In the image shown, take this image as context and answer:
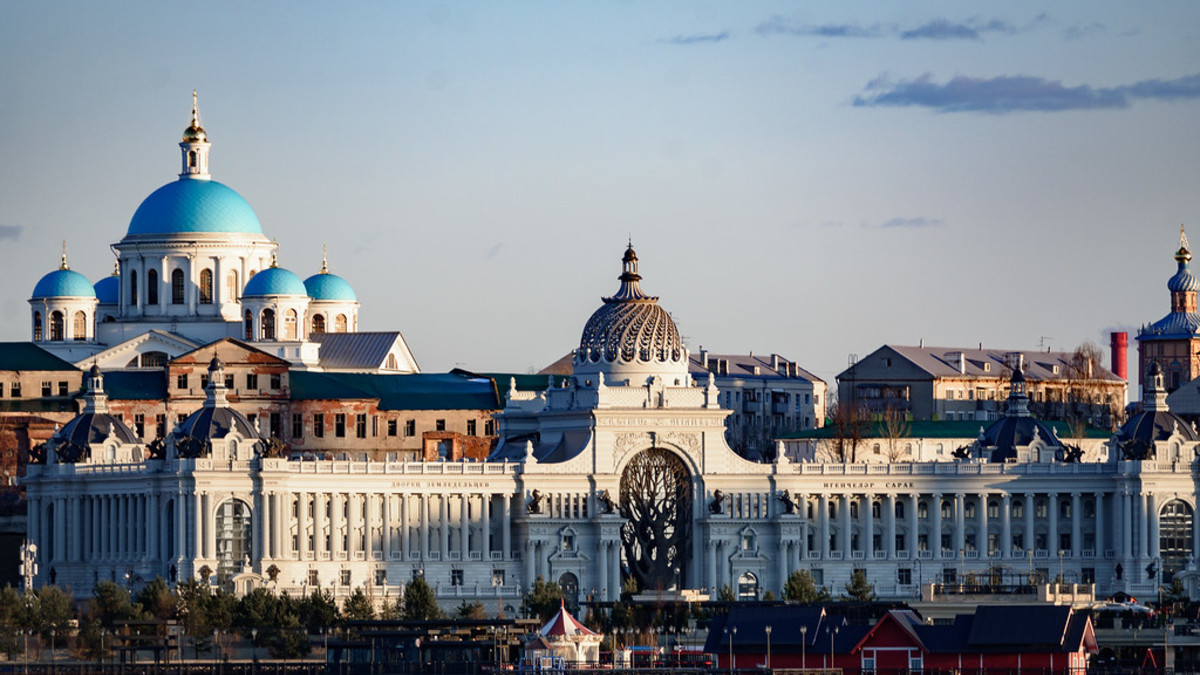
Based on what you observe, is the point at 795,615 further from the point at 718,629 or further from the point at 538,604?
the point at 538,604

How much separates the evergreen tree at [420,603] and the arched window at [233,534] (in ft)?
29.1

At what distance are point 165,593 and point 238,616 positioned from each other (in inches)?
174

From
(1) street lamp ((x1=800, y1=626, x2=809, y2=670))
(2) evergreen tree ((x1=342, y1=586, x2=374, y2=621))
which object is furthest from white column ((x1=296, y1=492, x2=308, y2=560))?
(1) street lamp ((x1=800, y1=626, x2=809, y2=670))

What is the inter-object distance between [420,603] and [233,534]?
12508 millimetres

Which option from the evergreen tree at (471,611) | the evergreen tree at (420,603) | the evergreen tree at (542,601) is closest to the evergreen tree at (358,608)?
the evergreen tree at (420,603)

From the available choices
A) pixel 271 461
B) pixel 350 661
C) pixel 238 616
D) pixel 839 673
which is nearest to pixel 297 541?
pixel 271 461

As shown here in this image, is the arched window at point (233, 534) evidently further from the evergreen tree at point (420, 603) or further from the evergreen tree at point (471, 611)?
the evergreen tree at point (471, 611)

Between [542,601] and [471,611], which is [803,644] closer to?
[542,601]

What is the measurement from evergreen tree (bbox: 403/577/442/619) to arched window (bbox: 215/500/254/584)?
29.1 feet

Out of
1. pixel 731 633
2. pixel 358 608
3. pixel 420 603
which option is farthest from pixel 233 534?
pixel 731 633

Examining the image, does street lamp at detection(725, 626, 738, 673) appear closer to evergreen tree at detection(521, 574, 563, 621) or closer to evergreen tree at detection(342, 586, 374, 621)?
evergreen tree at detection(521, 574, 563, 621)

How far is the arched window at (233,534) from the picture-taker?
→ 196m

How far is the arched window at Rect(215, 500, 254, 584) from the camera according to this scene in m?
196

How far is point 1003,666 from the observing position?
159500mm
